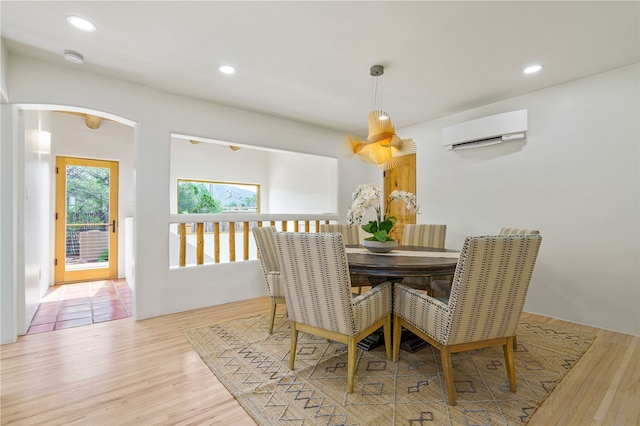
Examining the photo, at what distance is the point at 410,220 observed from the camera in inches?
180

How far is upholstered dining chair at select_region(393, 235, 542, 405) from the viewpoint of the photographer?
5.07 feet

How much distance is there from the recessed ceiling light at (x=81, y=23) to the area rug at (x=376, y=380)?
252 centimetres

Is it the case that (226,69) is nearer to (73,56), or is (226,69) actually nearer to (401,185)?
(73,56)

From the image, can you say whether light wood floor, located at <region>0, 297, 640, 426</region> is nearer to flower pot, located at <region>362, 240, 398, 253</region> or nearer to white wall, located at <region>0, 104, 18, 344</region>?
white wall, located at <region>0, 104, 18, 344</region>

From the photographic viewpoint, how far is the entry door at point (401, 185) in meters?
4.56

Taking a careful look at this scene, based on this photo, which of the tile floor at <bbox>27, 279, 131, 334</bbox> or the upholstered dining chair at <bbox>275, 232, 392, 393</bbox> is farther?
the tile floor at <bbox>27, 279, 131, 334</bbox>

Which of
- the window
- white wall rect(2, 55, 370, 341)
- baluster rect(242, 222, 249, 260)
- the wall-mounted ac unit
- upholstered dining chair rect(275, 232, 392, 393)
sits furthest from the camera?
the window

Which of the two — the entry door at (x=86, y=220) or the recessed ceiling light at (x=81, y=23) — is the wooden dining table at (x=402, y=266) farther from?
the entry door at (x=86, y=220)

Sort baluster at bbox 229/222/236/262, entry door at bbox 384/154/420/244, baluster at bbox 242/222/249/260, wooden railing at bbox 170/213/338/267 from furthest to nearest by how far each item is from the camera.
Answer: entry door at bbox 384/154/420/244, baluster at bbox 242/222/249/260, baluster at bbox 229/222/236/262, wooden railing at bbox 170/213/338/267

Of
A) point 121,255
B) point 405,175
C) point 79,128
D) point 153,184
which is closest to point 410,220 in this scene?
point 405,175

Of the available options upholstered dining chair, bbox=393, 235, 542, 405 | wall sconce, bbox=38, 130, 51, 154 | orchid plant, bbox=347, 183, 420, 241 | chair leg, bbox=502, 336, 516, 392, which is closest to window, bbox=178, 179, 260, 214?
wall sconce, bbox=38, 130, 51, 154

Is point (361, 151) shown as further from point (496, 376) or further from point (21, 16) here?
point (21, 16)

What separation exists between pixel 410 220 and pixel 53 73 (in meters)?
4.50

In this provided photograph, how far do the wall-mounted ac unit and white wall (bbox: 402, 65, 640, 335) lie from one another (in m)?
0.12
